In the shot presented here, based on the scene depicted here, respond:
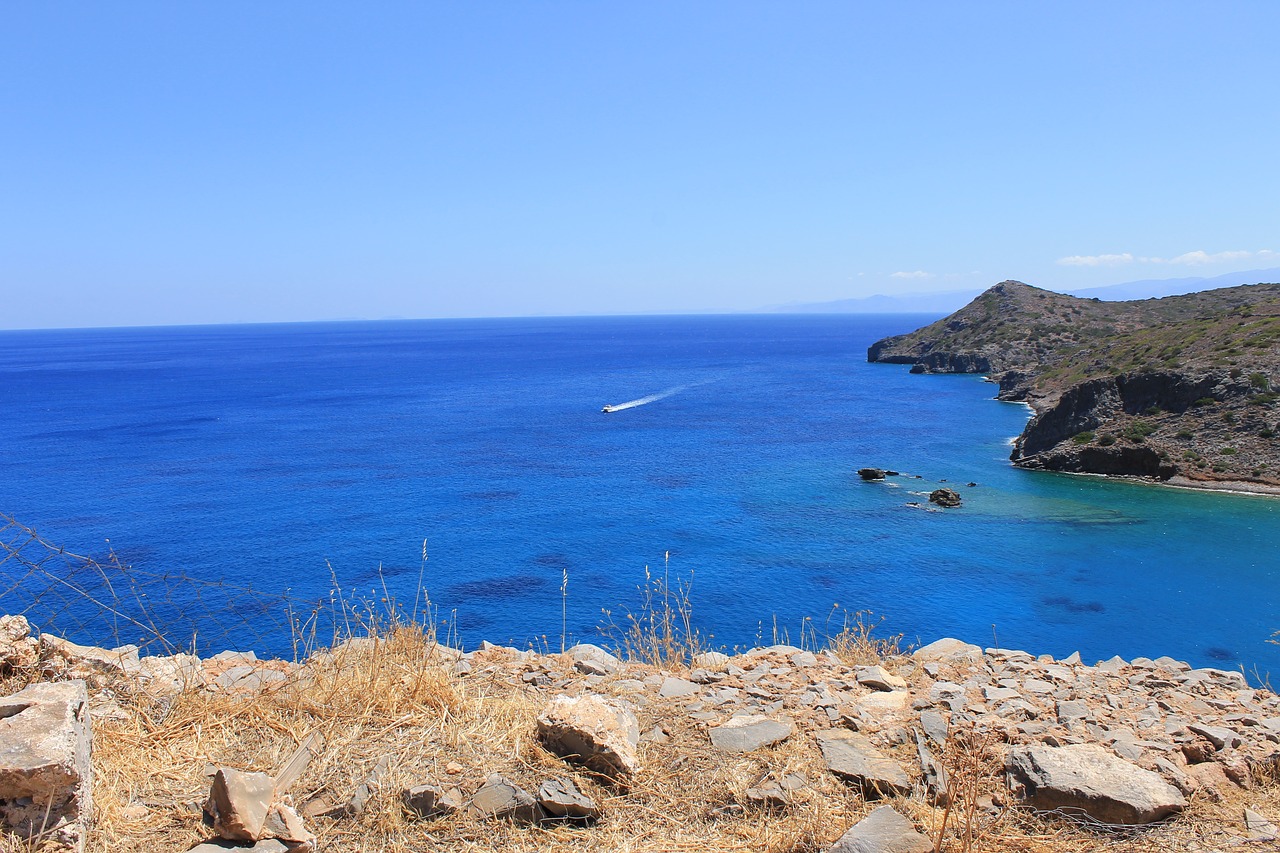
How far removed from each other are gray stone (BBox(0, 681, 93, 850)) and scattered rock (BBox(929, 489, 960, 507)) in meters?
52.5

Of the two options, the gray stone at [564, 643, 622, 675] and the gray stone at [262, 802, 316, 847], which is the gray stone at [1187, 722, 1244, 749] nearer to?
the gray stone at [564, 643, 622, 675]

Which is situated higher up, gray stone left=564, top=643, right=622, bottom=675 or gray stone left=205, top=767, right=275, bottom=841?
gray stone left=205, top=767, right=275, bottom=841

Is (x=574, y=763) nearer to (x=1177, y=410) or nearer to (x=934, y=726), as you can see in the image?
(x=934, y=726)

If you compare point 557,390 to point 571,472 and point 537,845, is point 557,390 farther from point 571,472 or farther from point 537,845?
point 537,845

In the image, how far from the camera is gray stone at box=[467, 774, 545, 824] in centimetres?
495

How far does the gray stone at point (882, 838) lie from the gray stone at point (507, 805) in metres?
1.78

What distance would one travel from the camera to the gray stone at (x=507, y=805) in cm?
495

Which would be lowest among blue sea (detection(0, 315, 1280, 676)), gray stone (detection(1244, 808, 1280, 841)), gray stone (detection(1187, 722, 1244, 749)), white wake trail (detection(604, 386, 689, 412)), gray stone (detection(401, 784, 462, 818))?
blue sea (detection(0, 315, 1280, 676))

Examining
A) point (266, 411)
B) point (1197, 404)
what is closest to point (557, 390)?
point (266, 411)

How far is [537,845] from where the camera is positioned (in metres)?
4.77

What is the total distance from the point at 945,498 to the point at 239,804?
5247cm

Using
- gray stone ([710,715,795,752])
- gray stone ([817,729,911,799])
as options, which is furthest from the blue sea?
gray stone ([817,729,911,799])

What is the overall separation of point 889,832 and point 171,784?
14.6 ft

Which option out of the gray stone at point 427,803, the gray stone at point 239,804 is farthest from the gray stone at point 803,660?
the gray stone at point 239,804
